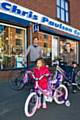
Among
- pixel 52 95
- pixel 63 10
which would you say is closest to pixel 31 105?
pixel 52 95

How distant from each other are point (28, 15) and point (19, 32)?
34.4 inches

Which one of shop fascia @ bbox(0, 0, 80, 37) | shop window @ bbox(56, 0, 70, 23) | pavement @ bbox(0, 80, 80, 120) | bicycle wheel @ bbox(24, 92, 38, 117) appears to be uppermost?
shop window @ bbox(56, 0, 70, 23)

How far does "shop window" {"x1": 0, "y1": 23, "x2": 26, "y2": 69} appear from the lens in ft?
55.2

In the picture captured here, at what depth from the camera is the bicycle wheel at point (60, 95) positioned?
10290 millimetres

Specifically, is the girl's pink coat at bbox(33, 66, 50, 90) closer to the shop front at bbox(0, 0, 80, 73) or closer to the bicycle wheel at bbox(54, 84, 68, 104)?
the bicycle wheel at bbox(54, 84, 68, 104)

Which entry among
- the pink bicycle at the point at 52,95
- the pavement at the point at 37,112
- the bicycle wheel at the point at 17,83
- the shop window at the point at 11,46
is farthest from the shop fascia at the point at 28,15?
the pink bicycle at the point at 52,95

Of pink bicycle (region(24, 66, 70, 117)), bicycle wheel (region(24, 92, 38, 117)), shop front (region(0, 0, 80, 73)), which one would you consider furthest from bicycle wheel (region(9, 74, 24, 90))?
bicycle wheel (region(24, 92, 38, 117))

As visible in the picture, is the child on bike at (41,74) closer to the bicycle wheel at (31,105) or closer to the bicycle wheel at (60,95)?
the bicycle wheel at (31,105)

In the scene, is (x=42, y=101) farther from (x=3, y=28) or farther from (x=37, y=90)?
(x=3, y=28)

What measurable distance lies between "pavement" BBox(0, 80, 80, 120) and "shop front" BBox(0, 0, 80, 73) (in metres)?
4.84

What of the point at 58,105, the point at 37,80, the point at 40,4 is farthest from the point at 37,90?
the point at 40,4

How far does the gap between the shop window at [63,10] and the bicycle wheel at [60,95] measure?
13.4 meters

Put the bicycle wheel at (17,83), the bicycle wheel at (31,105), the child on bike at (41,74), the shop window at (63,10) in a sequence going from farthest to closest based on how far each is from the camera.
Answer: the shop window at (63,10) < the bicycle wheel at (17,83) < the child on bike at (41,74) < the bicycle wheel at (31,105)

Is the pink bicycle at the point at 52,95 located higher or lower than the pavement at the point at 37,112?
higher
